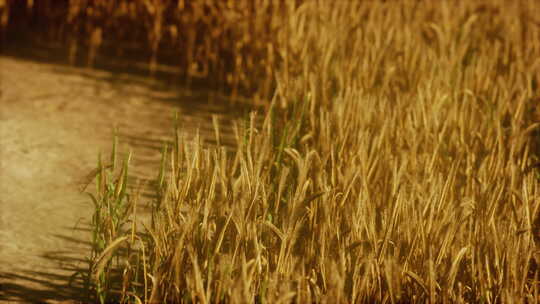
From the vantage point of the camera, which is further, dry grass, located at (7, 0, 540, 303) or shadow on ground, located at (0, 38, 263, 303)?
shadow on ground, located at (0, 38, 263, 303)

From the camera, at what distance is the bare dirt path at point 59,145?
2.10m

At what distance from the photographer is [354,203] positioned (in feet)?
7.17

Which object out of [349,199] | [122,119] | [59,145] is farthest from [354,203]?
[122,119]

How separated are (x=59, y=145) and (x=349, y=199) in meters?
1.24

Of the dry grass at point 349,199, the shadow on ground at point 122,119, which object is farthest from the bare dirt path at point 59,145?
the dry grass at point 349,199

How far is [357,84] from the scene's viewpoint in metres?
3.11

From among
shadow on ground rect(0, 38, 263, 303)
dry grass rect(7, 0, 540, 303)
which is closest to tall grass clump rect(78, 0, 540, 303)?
dry grass rect(7, 0, 540, 303)

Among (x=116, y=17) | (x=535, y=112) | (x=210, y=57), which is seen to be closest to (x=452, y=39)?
(x=535, y=112)

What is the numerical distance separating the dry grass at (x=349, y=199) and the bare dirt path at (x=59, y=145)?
178mm

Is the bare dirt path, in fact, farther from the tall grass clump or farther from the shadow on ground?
the tall grass clump

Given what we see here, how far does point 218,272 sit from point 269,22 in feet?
7.03

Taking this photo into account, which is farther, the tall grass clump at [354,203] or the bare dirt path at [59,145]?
the bare dirt path at [59,145]

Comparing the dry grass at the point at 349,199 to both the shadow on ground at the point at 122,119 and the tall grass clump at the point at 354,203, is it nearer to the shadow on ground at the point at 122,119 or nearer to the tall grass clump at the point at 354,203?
the tall grass clump at the point at 354,203

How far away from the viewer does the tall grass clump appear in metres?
1.78
